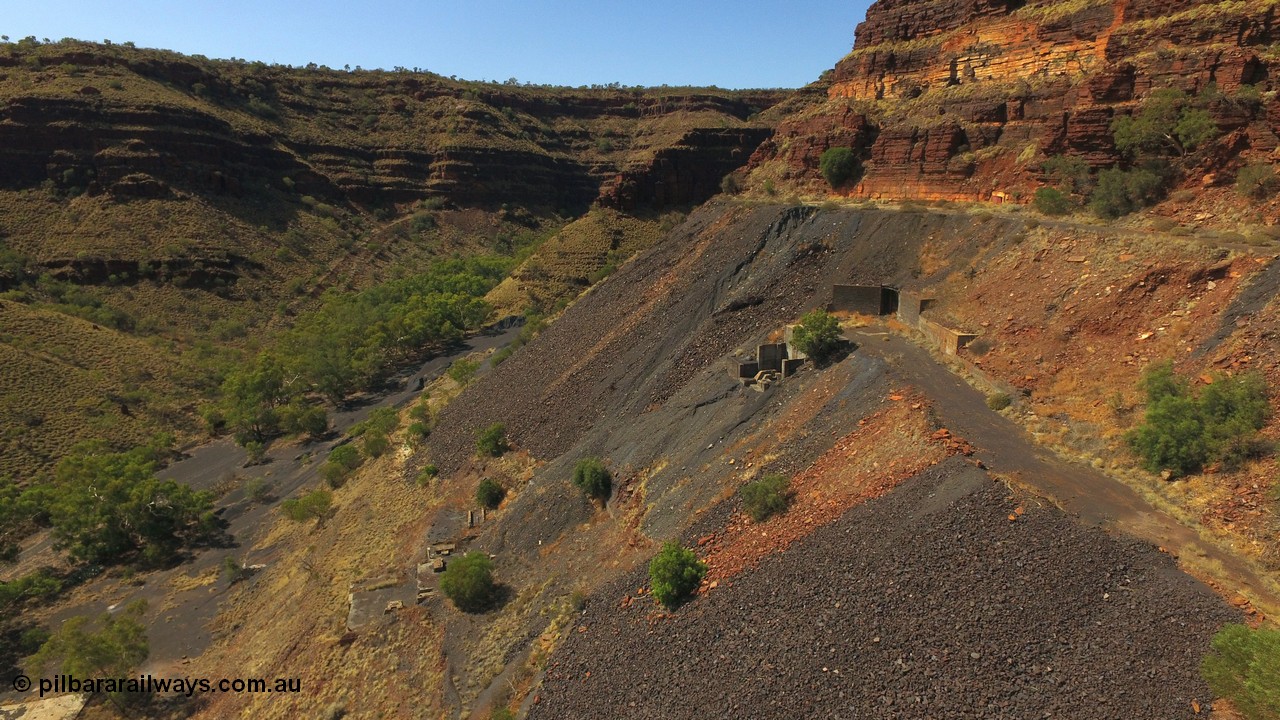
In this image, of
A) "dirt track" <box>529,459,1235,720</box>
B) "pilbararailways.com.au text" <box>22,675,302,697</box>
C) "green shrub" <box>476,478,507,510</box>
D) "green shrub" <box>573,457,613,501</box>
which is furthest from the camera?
"green shrub" <box>476,478,507,510</box>

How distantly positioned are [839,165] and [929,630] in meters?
24.3

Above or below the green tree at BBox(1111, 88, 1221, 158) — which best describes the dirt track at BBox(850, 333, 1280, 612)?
below

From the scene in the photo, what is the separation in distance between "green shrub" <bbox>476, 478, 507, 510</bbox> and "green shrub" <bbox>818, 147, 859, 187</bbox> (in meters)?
20.4

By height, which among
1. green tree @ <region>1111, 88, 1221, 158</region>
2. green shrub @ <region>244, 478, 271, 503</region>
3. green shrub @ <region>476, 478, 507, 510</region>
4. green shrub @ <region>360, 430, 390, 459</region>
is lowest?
green shrub @ <region>244, 478, 271, 503</region>

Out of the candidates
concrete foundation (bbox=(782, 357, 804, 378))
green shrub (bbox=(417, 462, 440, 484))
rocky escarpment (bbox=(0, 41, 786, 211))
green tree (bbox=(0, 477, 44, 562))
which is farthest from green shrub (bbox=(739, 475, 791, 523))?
rocky escarpment (bbox=(0, 41, 786, 211))

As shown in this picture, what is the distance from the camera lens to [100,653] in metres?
18.9

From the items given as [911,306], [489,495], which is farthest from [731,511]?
[489,495]

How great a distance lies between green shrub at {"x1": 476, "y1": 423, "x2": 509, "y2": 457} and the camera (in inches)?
1017

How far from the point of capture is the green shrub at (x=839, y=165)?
2961cm

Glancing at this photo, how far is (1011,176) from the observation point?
77.1 ft

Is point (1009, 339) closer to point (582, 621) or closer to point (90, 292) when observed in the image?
point (582, 621)

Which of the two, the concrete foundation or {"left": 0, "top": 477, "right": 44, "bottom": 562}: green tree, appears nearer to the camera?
the concrete foundation

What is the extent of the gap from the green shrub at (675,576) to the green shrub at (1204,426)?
8.76 metres

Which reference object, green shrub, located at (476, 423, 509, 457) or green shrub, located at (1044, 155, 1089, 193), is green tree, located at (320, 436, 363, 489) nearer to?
green shrub, located at (476, 423, 509, 457)
